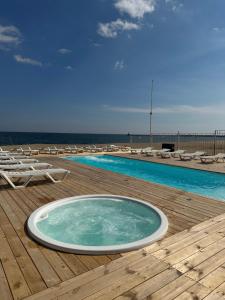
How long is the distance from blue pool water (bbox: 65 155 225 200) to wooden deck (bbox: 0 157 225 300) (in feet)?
11.4

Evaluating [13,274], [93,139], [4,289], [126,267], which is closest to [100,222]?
[126,267]

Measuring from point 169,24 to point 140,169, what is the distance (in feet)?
23.6

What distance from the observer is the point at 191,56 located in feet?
40.7

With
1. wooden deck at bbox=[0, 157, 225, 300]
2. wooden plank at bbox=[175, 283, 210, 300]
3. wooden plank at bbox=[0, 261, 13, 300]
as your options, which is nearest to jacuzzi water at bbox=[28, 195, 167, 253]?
wooden deck at bbox=[0, 157, 225, 300]

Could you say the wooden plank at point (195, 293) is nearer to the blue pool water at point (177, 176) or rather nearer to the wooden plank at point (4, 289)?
the wooden plank at point (4, 289)

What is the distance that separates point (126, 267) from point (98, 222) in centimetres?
190

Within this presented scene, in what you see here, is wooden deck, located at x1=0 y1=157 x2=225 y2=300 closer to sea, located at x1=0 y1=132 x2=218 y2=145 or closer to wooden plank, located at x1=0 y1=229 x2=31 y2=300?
wooden plank, located at x1=0 y1=229 x2=31 y2=300

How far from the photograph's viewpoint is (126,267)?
2215 millimetres

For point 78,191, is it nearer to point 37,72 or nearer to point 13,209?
point 13,209

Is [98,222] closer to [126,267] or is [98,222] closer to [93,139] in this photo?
[126,267]

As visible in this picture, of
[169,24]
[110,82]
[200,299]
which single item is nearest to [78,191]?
[200,299]

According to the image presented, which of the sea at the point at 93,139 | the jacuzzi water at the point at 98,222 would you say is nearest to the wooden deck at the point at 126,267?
the jacuzzi water at the point at 98,222

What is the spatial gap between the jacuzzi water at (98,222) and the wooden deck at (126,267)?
0.17 m

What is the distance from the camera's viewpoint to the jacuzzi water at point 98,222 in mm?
3135
